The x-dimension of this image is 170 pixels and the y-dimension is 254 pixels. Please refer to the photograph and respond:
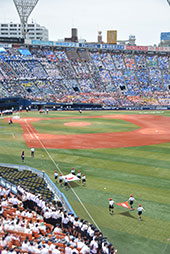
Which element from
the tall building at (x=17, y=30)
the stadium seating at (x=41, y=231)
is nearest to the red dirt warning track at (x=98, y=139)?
the stadium seating at (x=41, y=231)

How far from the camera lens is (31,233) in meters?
13.5

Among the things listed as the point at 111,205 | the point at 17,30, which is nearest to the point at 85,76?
the point at 111,205

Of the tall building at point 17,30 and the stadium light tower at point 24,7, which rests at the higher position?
the tall building at point 17,30

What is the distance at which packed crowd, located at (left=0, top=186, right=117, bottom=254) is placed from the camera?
39.8 ft

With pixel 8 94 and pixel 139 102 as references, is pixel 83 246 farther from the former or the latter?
pixel 139 102

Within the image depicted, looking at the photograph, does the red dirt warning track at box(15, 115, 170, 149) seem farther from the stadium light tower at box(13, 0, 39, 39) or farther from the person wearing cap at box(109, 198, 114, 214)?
the stadium light tower at box(13, 0, 39, 39)

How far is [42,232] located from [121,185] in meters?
12.0

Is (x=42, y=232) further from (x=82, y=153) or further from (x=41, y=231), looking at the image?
(x=82, y=153)

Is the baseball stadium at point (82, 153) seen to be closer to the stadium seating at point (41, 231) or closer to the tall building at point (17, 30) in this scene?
the stadium seating at point (41, 231)

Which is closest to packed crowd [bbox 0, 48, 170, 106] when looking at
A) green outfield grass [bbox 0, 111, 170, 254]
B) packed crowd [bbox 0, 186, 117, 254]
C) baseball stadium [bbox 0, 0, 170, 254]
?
baseball stadium [bbox 0, 0, 170, 254]

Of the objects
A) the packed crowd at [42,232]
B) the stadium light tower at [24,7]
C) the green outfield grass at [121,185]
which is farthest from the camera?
the stadium light tower at [24,7]

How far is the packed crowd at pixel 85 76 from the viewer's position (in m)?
84.0

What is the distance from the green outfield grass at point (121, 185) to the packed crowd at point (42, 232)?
237 cm

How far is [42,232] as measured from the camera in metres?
14.0
